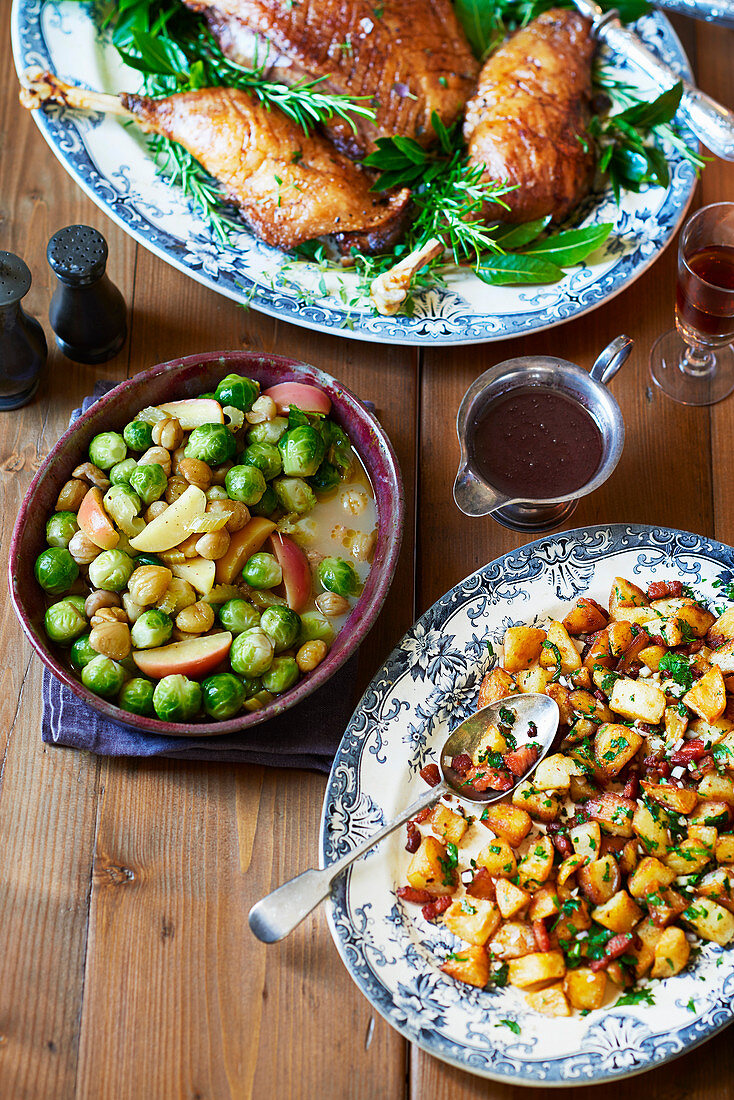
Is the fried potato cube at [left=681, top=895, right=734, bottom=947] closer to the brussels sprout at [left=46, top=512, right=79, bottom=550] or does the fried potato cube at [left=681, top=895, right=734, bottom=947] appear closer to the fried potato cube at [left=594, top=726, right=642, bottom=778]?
the fried potato cube at [left=594, top=726, right=642, bottom=778]

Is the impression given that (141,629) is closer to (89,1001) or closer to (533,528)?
(89,1001)

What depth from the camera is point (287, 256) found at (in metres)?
2.73

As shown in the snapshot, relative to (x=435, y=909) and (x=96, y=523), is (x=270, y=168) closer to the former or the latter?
(x=96, y=523)

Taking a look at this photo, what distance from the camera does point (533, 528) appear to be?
99.6 inches

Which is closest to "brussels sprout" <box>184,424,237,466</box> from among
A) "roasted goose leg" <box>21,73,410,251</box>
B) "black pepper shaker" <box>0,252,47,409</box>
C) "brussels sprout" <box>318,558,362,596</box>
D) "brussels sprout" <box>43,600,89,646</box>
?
"brussels sprout" <box>318,558,362,596</box>

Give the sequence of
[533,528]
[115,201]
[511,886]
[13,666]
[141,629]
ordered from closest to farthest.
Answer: [511,886] → [141,629] → [13,666] → [533,528] → [115,201]

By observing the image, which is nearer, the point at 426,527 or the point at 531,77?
the point at 426,527

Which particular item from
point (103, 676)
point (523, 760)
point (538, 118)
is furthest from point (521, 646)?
point (538, 118)

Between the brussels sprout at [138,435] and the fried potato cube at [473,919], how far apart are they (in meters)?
1.27

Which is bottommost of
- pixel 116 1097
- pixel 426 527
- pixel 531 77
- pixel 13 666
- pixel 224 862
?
pixel 116 1097

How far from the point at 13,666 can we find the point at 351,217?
4.97 feet

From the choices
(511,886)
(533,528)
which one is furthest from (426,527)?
(511,886)

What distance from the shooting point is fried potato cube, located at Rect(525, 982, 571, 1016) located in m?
1.83

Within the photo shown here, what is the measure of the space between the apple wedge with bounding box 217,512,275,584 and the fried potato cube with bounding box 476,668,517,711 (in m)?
0.63
